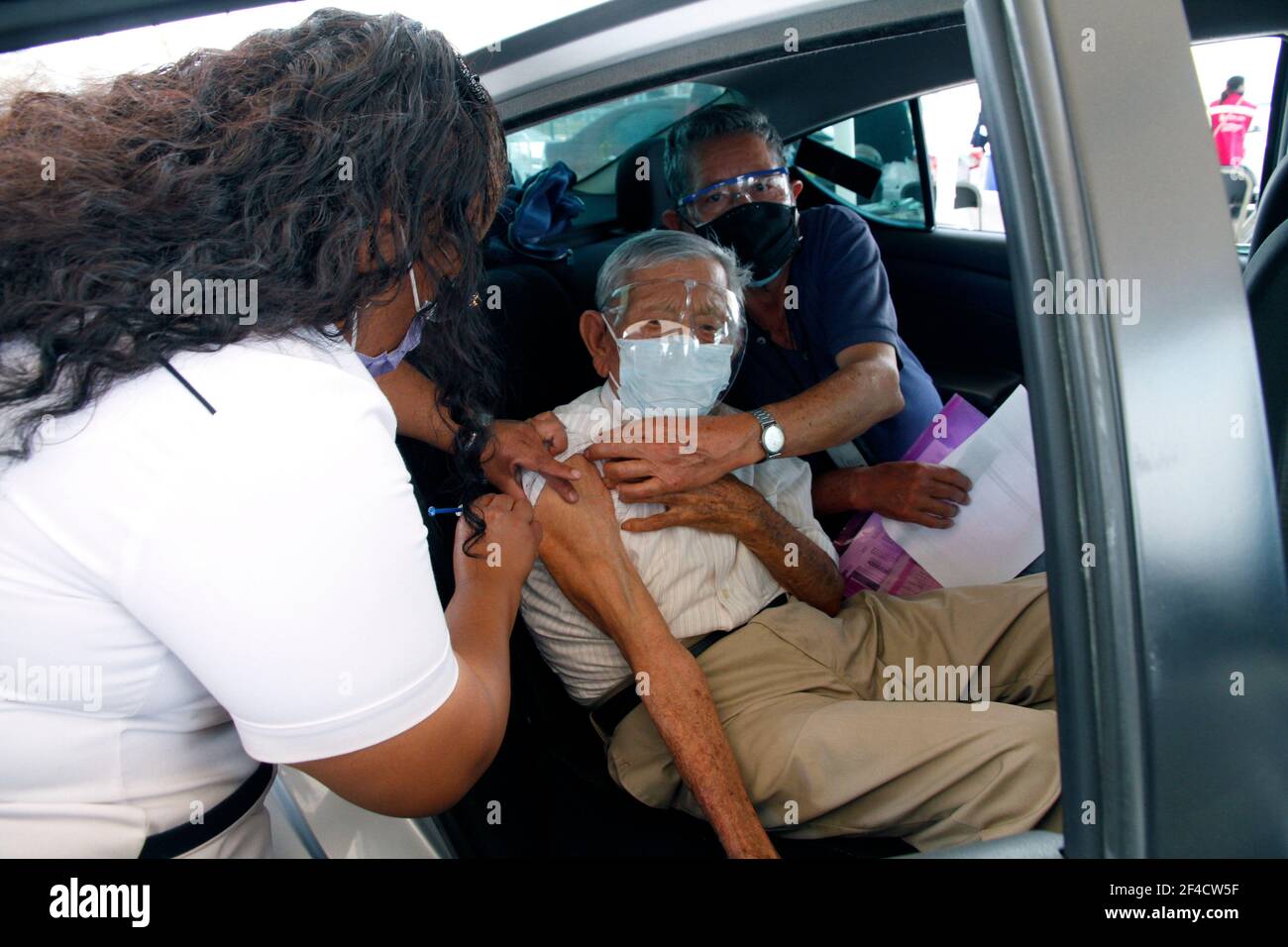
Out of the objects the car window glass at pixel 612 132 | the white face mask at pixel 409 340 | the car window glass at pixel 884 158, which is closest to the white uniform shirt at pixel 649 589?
the white face mask at pixel 409 340

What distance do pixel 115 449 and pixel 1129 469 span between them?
2.51ft

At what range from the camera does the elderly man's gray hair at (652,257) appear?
1.86 m

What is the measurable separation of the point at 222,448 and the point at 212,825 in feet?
1.56

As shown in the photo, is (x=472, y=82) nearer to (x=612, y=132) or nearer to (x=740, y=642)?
(x=740, y=642)

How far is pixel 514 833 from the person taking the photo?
149 cm

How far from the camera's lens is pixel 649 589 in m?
1.71

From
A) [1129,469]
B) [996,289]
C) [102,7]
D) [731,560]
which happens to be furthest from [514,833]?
[996,289]

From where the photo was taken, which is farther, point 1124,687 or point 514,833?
point 514,833

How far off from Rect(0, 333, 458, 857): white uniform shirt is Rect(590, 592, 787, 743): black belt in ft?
2.72

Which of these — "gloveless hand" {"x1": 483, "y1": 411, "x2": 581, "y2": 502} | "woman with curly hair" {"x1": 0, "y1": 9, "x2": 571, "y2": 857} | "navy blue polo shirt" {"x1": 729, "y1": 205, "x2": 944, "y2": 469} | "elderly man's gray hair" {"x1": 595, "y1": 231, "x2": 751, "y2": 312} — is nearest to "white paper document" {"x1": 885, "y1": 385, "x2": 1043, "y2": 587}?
"navy blue polo shirt" {"x1": 729, "y1": 205, "x2": 944, "y2": 469}

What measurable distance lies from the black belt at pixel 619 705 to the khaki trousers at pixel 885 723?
1.2 inches

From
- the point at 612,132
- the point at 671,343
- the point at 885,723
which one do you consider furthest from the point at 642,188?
the point at 885,723

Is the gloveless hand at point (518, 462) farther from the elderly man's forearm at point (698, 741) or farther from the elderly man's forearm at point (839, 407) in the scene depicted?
the elderly man's forearm at point (839, 407)

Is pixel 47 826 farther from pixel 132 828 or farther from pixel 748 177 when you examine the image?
pixel 748 177
